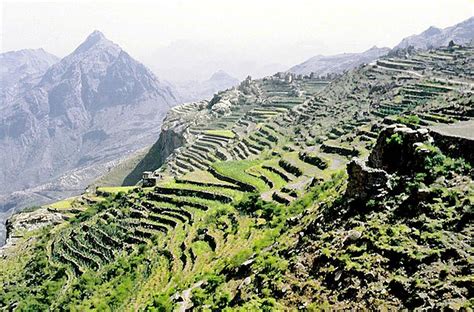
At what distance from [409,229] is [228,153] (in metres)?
57.4

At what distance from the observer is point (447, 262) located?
1223 centimetres

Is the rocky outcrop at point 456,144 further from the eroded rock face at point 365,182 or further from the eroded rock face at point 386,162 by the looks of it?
the eroded rock face at point 365,182

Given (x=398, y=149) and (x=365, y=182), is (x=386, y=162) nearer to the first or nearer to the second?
(x=398, y=149)

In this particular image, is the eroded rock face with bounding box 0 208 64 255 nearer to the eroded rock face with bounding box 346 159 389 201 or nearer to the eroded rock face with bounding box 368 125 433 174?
the eroded rock face with bounding box 346 159 389 201

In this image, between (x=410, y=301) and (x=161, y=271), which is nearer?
(x=410, y=301)

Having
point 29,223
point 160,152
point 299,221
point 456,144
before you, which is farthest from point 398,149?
point 160,152

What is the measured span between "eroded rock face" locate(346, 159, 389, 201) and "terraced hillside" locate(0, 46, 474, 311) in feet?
0.18

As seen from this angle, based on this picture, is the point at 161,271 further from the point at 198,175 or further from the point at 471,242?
the point at 471,242

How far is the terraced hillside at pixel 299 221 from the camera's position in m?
13.4

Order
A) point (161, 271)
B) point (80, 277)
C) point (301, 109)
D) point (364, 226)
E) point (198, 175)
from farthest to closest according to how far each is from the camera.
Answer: point (301, 109) → point (198, 175) → point (80, 277) → point (161, 271) → point (364, 226)

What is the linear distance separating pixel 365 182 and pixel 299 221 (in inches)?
290

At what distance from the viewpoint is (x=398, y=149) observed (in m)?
18.4

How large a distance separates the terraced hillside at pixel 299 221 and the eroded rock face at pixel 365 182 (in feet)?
0.18

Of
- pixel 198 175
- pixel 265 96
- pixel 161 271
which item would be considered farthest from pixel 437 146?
pixel 265 96
